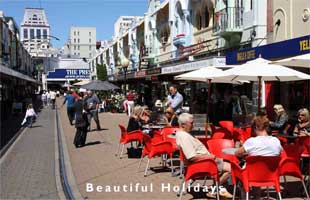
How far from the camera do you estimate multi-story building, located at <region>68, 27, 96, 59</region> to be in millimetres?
148875

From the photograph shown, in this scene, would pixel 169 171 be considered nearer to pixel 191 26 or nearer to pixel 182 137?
pixel 182 137

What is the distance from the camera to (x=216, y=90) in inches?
977

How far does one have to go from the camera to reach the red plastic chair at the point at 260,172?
5848 millimetres

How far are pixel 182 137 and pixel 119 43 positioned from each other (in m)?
53.5

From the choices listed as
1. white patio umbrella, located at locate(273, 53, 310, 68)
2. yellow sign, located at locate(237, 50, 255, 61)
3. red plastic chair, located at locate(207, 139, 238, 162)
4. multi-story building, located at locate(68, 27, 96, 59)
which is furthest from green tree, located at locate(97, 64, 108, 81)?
multi-story building, located at locate(68, 27, 96, 59)

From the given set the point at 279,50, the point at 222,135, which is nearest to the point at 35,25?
the point at 279,50

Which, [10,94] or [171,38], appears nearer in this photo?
[171,38]

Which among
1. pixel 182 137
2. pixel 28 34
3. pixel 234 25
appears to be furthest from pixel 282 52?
pixel 28 34

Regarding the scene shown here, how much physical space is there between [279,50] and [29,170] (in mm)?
9097

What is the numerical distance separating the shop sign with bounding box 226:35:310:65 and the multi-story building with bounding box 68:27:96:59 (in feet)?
439

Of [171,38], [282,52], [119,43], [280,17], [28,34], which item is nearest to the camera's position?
[282,52]

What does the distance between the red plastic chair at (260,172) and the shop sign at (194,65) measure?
41.3 feet

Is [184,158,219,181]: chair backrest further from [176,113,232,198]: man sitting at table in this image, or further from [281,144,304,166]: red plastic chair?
[281,144,304,166]: red plastic chair

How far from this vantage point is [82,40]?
152375 mm
